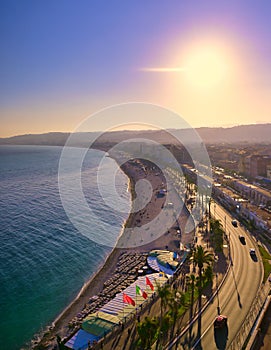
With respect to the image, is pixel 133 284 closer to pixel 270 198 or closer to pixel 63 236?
pixel 63 236

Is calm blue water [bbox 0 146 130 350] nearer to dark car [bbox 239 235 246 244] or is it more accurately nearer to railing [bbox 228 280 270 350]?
railing [bbox 228 280 270 350]

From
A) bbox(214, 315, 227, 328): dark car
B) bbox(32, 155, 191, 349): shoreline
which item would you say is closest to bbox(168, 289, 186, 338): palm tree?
bbox(214, 315, 227, 328): dark car

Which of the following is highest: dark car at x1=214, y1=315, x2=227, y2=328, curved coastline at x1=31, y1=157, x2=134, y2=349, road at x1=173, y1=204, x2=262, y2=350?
dark car at x1=214, y1=315, x2=227, y2=328

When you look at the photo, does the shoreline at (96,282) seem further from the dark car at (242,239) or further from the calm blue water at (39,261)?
the dark car at (242,239)

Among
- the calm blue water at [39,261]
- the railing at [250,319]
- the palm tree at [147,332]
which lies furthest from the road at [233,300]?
the calm blue water at [39,261]

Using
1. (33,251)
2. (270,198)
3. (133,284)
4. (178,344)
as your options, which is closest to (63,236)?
(33,251)

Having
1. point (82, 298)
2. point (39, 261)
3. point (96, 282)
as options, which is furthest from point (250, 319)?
point (39, 261)
